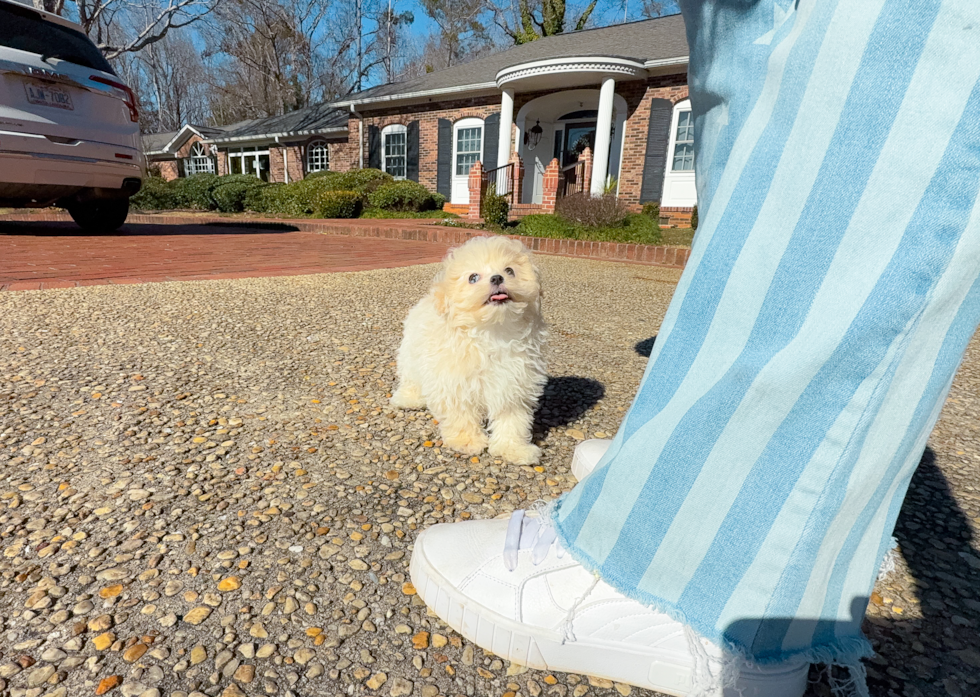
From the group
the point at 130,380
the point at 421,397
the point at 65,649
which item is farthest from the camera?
the point at 130,380

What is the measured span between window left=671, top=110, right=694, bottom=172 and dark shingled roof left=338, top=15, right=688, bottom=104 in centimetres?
152

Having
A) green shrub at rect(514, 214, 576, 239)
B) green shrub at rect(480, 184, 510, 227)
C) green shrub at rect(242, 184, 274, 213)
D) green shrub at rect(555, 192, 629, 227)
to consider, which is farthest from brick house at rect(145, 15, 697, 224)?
green shrub at rect(242, 184, 274, 213)

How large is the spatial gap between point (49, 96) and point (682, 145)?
41.5ft

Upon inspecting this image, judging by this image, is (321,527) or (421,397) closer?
(321,527)

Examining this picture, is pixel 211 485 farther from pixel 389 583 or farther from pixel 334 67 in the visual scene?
pixel 334 67

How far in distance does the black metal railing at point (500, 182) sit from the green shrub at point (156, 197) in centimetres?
1380

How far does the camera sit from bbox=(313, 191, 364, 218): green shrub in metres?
15.1

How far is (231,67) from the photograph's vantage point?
39.1 metres

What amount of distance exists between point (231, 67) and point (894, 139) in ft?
156

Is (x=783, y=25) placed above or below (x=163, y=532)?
above

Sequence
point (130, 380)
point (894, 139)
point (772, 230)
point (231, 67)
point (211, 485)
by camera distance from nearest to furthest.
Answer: point (894, 139) → point (772, 230) → point (211, 485) → point (130, 380) → point (231, 67)

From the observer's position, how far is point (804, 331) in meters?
0.83

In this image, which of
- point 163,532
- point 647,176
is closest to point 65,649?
point 163,532

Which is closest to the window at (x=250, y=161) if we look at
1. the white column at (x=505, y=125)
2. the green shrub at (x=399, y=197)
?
the green shrub at (x=399, y=197)
